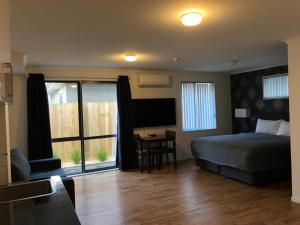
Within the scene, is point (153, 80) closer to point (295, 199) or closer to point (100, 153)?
point (100, 153)

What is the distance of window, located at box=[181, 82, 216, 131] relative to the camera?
6516 mm

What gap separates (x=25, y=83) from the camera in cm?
482

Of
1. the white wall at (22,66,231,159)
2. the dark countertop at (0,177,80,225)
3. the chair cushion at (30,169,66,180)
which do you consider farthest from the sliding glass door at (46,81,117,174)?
the dark countertop at (0,177,80,225)

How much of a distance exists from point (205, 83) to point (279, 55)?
235 cm

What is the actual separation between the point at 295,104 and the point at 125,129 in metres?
3.33

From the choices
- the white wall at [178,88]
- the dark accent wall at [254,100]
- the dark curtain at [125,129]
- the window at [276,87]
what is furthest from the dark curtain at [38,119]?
the window at [276,87]

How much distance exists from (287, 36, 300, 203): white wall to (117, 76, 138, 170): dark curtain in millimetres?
3202

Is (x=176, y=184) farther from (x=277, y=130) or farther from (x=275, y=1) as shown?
(x=275, y=1)

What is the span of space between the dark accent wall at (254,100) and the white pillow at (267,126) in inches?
9.4

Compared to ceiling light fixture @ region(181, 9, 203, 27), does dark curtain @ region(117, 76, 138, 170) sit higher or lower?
lower

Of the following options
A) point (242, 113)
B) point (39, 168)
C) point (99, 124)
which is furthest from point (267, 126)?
point (39, 168)

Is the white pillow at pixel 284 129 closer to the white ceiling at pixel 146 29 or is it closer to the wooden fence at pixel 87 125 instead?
the white ceiling at pixel 146 29

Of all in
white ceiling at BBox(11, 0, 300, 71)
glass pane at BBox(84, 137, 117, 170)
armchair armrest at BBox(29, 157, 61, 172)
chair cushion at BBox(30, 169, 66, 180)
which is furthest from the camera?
glass pane at BBox(84, 137, 117, 170)

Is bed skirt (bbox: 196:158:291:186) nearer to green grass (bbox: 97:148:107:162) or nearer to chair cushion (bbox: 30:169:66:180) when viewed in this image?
green grass (bbox: 97:148:107:162)
